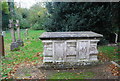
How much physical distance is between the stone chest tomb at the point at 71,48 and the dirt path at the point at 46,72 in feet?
1.15

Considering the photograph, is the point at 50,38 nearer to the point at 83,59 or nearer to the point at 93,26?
the point at 83,59

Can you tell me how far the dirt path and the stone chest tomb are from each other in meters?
0.35

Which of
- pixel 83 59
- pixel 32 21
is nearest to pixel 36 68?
pixel 83 59

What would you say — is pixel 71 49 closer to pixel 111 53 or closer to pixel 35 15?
pixel 111 53

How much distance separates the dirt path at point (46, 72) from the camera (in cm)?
322

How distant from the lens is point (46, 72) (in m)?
3.54

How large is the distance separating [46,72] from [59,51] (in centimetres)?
81

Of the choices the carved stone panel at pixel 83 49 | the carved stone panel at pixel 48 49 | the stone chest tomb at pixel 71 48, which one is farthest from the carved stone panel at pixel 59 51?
the carved stone panel at pixel 83 49

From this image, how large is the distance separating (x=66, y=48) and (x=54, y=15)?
437cm

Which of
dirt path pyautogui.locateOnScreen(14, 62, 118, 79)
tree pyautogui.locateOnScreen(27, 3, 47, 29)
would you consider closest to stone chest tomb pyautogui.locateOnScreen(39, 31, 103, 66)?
dirt path pyautogui.locateOnScreen(14, 62, 118, 79)

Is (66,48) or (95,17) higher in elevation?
(95,17)

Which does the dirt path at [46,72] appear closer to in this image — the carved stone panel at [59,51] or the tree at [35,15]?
the carved stone panel at [59,51]

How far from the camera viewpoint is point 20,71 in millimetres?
3645

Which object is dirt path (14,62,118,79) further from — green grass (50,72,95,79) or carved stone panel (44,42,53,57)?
carved stone panel (44,42,53,57)
